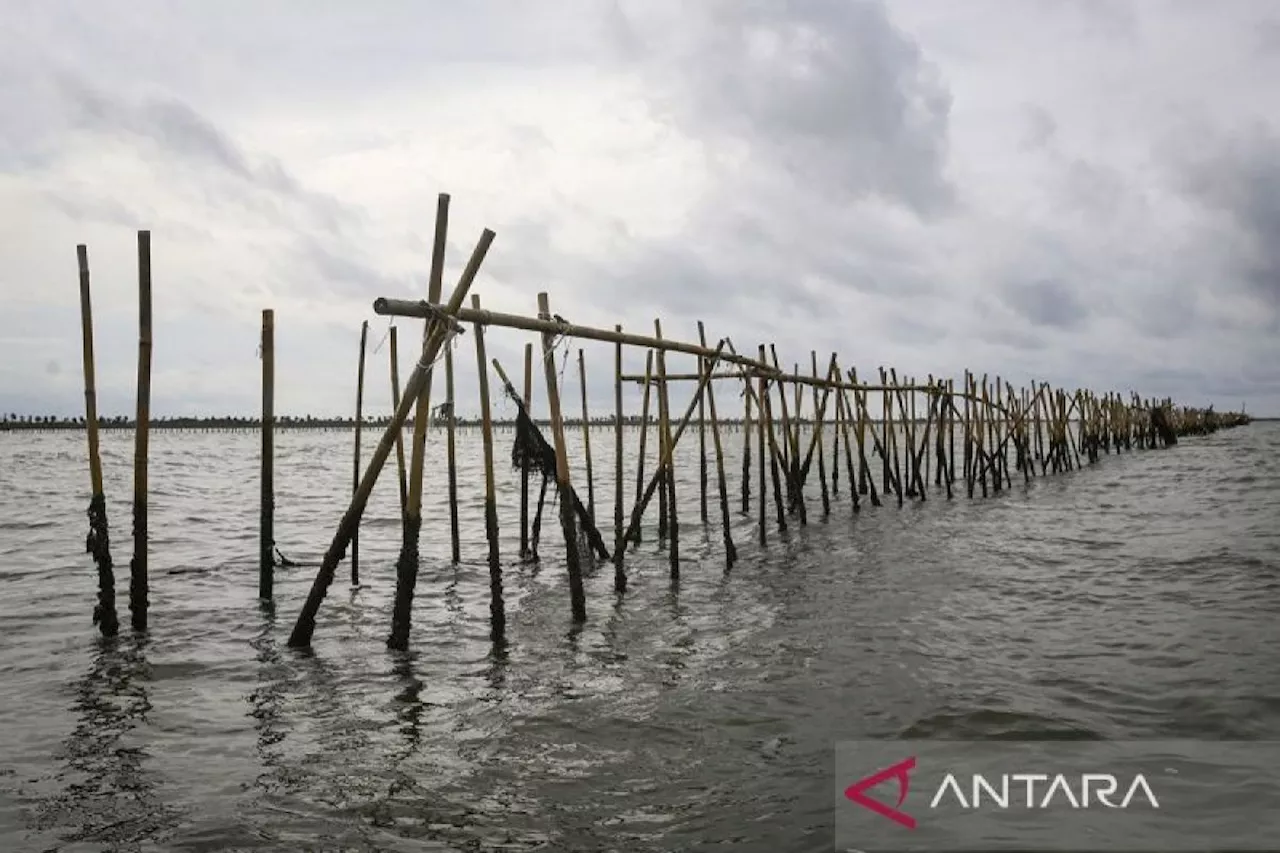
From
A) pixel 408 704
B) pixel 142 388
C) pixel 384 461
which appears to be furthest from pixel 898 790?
pixel 142 388

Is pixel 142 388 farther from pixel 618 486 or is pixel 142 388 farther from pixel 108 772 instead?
pixel 618 486

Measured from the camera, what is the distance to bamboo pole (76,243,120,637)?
7.58m

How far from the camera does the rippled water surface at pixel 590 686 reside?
457 centimetres

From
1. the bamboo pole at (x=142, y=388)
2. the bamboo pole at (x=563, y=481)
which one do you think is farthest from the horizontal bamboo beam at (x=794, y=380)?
the bamboo pole at (x=142, y=388)

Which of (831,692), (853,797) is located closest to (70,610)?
(831,692)

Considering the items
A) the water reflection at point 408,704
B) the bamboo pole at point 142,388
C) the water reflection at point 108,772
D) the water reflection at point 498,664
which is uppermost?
the bamboo pole at point 142,388

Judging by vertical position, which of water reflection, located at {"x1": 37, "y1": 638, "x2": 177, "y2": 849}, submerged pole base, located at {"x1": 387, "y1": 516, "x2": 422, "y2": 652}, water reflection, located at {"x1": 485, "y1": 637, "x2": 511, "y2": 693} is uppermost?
submerged pole base, located at {"x1": 387, "y1": 516, "x2": 422, "y2": 652}

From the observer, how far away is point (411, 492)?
7.21 m

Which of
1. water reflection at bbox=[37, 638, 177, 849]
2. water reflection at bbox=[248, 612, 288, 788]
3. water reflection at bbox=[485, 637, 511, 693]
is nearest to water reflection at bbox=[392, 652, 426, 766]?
water reflection at bbox=[485, 637, 511, 693]

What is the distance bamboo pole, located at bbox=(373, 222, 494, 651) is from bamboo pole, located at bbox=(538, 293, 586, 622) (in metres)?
1.54

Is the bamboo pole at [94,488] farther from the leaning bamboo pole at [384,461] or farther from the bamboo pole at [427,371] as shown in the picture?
the bamboo pole at [427,371]

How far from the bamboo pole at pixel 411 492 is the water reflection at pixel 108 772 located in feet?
4.87

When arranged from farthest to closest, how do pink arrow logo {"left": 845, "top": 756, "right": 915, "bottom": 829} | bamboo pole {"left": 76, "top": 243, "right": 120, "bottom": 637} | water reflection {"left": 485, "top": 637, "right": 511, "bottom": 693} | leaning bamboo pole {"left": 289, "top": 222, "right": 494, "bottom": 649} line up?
bamboo pole {"left": 76, "top": 243, "right": 120, "bottom": 637} < leaning bamboo pole {"left": 289, "top": 222, "right": 494, "bottom": 649} < water reflection {"left": 485, "top": 637, "right": 511, "bottom": 693} < pink arrow logo {"left": 845, "top": 756, "right": 915, "bottom": 829}

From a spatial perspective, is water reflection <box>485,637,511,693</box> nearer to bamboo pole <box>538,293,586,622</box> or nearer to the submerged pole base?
the submerged pole base
